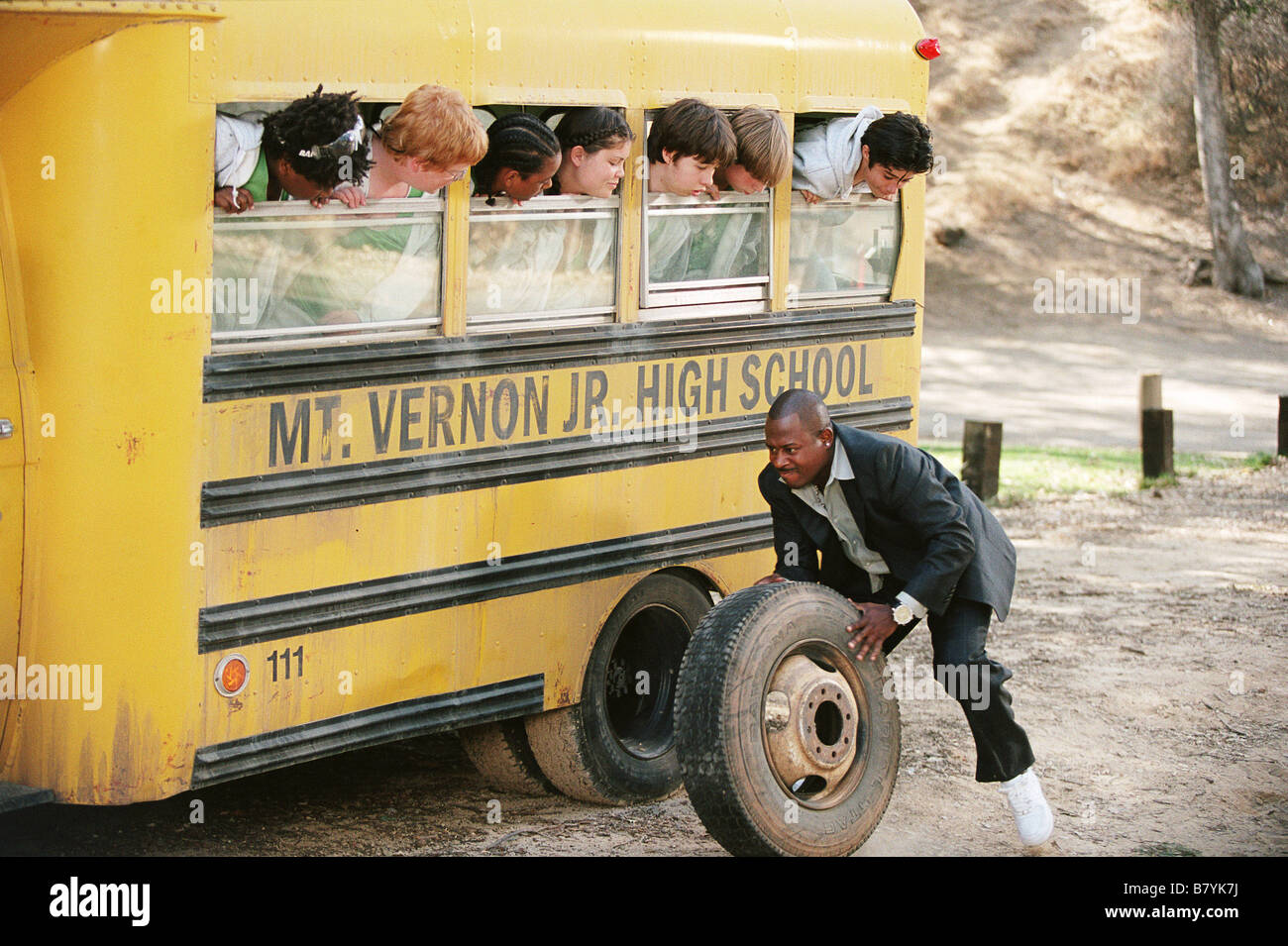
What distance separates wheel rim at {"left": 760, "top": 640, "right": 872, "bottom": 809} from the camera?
5344 mm

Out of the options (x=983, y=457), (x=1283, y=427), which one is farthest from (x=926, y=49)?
(x=1283, y=427)

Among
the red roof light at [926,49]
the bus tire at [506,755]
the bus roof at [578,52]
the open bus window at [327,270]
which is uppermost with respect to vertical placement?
the red roof light at [926,49]

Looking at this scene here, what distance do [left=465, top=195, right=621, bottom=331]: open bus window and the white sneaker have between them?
2.06 m

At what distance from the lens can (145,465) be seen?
4578 mm

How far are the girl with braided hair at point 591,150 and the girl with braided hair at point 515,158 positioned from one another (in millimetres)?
182

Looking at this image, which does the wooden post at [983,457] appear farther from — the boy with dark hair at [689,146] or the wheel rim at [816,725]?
the wheel rim at [816,725]

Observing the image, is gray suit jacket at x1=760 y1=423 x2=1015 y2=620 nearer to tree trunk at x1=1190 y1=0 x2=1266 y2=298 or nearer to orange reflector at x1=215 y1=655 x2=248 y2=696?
orange reflector at x1=215 y1=655 x2=248 y2=696

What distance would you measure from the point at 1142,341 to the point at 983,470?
12.0 meters

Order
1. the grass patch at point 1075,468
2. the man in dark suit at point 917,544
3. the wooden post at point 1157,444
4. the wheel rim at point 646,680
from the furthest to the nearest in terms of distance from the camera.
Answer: the wooden post at point 1157,444 → the grass patch at point 1075,468 → the wheel rim at point 646,680 → the man in dark suit at point 917,544

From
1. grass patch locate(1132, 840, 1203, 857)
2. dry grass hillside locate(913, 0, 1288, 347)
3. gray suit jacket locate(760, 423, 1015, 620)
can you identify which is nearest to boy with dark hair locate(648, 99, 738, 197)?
gray suit jacket locate(760, 423, 1015, 620)

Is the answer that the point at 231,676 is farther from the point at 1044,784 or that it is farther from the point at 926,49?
the point at 926,49

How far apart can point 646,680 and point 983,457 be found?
21.9 feet

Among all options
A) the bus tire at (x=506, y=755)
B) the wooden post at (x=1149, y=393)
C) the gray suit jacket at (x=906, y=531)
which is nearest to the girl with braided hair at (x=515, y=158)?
the gray suit jacket at (x=906, y=531)

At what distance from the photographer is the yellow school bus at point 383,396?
4.55m
